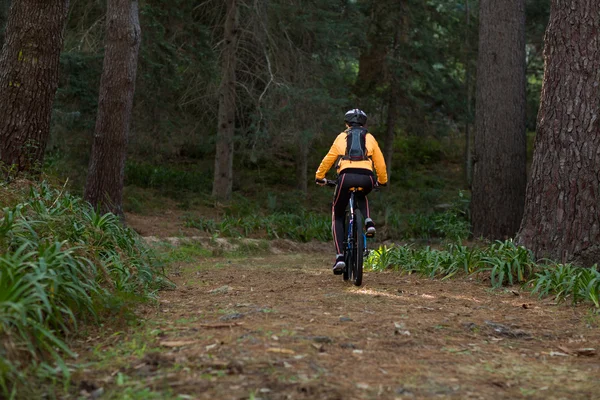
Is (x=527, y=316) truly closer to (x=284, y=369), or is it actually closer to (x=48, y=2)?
(x=284, y=369)

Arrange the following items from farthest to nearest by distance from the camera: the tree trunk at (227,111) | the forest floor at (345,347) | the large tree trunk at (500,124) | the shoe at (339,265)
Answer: the tree trunk at (227,111), the large tree trunk at (500,124), the shoe at (339,265), the forest floor at (345,347)

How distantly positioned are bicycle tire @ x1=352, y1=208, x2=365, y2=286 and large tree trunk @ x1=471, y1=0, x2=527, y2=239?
4.98m

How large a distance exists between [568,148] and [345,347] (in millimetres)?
4844

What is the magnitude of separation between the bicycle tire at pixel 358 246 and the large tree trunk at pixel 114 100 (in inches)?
197

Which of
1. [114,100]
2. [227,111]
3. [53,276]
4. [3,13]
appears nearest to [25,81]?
[114,100]

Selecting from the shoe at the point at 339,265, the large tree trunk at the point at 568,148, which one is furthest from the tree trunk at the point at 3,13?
the large tree trunk at the point at 568,148

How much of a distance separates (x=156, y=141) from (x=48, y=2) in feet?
29.4

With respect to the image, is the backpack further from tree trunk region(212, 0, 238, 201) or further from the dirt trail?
tree trunk region(212, 0, 238, 201)

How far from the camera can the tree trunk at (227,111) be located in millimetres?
18484

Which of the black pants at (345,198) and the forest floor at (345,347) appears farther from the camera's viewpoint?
the black pants at (345,198)

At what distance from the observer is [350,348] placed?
14.9 feet

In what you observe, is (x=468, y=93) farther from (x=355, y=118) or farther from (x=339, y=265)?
(x=339, y=265)

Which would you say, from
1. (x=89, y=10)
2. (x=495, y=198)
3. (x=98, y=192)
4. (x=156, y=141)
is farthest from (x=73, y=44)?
(x=495, y=198)

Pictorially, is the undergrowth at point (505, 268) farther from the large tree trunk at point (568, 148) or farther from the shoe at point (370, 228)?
the shoe at point (370, 228)
